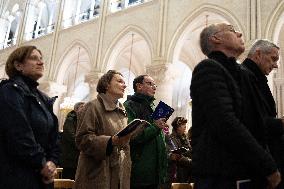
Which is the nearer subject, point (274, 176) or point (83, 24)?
point (274, 176)

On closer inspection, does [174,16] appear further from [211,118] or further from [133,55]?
[211,118]

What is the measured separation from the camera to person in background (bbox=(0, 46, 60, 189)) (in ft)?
6.62

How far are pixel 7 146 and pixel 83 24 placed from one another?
1231cm

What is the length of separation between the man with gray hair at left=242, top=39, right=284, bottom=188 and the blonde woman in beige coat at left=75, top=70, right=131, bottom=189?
3.22 ft

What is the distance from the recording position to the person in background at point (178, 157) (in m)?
4.10

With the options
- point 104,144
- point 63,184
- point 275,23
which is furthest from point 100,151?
point 275,23

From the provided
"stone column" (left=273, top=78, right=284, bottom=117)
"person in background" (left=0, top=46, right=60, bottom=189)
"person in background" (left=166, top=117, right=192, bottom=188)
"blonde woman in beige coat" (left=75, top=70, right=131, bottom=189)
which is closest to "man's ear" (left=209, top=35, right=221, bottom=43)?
"blonde woman in beige coat" (left=75, top=70, right=131, bottom=189)

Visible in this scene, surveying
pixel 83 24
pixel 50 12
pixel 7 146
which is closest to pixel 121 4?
pixel 83 24

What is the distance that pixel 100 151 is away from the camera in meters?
2.54

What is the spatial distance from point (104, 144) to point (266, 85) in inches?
46.9

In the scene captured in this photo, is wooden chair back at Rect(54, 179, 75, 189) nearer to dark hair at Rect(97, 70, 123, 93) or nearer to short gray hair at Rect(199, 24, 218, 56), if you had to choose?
dark hair at Rect(97, 70, 123, 93)

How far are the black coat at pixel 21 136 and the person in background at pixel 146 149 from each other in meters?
1.00

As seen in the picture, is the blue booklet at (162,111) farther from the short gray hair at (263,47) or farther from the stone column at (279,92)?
the stone column at (279,92)

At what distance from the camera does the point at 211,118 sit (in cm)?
183
